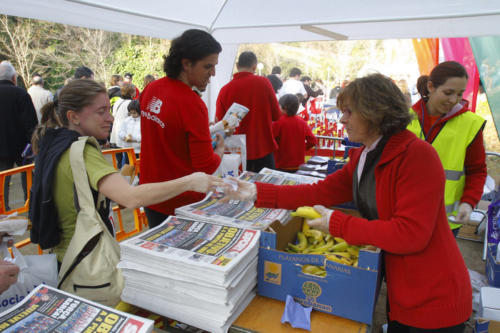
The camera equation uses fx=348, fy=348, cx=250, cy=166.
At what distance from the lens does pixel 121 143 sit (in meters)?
5.33

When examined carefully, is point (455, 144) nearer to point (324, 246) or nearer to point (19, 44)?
point (324, 246)

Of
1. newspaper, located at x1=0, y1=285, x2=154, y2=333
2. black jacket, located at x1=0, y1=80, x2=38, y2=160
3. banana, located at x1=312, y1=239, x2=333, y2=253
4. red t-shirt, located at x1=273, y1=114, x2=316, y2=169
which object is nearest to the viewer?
newspaper, located at x1=0, y1=285, x2=154, y2=333

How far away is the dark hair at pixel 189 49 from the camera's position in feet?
6.57

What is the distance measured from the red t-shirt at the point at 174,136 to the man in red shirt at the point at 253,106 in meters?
1.79

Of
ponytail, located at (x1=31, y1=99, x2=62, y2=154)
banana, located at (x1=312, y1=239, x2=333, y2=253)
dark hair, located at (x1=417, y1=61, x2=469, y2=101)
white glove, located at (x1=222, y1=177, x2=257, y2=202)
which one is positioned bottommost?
banana, located at (x1=312, y1=239, x2=333, y2=253)

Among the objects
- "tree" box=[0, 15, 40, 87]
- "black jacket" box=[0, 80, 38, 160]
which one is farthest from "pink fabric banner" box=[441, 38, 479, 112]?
"tree" box=[0, 15, 40, 87]

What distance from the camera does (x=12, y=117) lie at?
457 cm

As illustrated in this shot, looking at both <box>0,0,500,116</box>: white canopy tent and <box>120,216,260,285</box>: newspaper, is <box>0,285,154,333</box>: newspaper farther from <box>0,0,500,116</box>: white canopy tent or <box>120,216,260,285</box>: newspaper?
<box>0,0,500,116</box>: white canopy tent

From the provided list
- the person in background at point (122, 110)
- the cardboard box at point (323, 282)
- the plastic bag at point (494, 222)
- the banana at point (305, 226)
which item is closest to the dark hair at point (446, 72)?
the banana at point (305, 226)

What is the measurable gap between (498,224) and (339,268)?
8.83 feet

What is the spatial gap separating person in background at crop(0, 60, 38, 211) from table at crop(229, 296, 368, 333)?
14.4 feet

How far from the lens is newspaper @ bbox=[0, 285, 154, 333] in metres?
1.09

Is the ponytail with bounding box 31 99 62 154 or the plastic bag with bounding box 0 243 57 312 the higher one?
the ponytail with bounding box 31 99 62 154

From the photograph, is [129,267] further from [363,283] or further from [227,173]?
[227,173]
